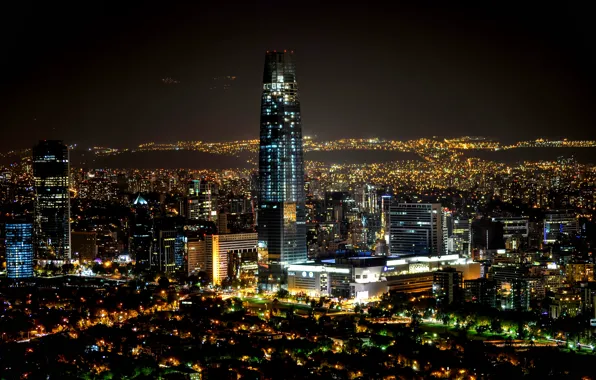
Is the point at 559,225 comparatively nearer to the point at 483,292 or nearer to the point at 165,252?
the point at 483,292

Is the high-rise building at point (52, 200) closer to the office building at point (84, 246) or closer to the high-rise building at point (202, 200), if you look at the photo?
the office building at point (84, 246)

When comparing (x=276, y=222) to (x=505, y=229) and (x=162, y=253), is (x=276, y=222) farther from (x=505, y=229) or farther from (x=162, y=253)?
(x=505, y=229)

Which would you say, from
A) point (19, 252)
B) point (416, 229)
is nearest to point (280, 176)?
point (416, 229)

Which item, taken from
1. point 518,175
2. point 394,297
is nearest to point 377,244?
point 394,297

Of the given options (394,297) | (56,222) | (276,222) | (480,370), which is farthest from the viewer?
(56,222)

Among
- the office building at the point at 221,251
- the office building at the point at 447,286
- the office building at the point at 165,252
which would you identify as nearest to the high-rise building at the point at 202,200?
the office building at the point at 165,252
